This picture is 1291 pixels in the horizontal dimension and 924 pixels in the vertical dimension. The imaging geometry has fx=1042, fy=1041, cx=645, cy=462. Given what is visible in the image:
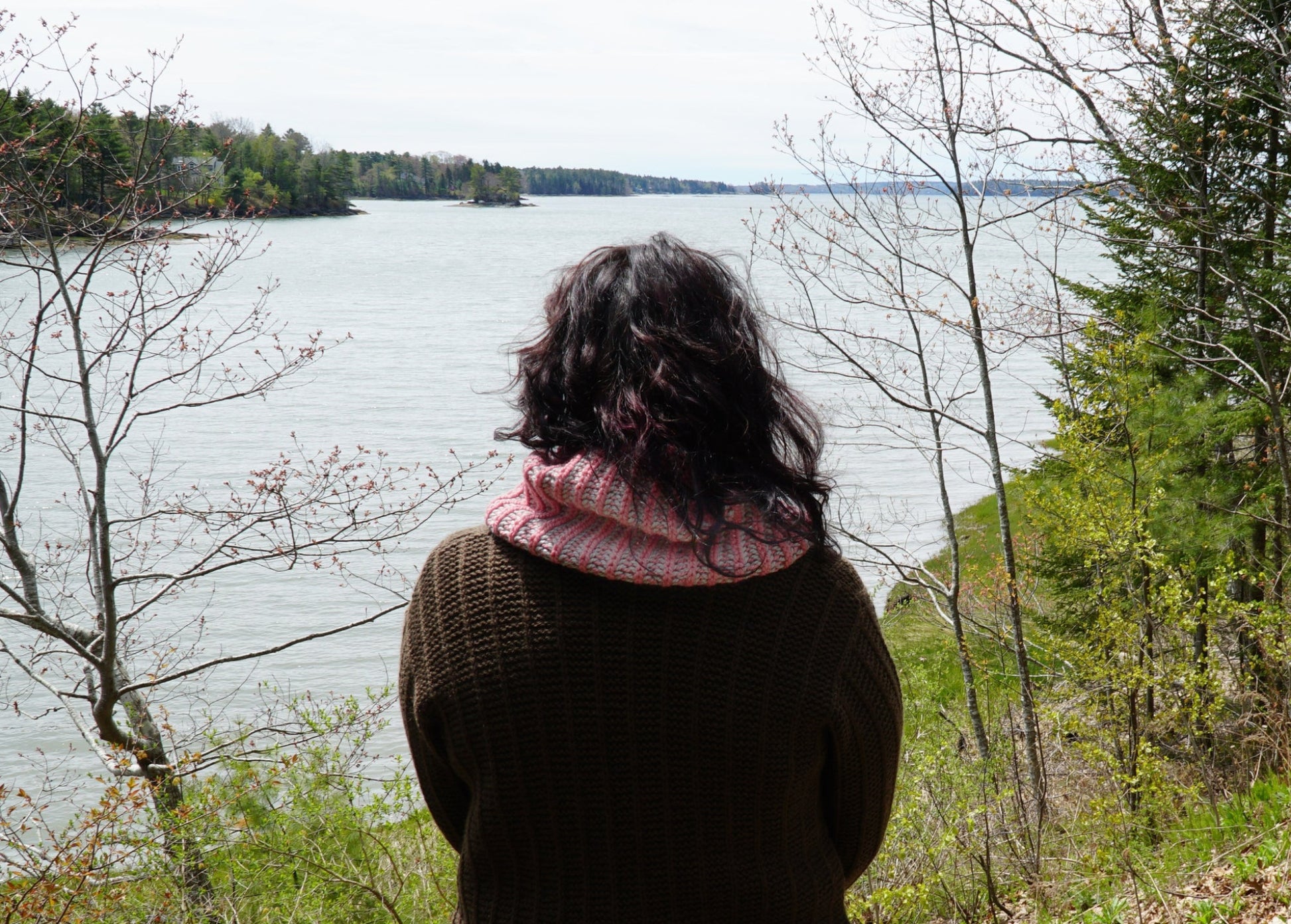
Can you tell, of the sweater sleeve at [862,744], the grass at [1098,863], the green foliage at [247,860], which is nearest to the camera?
the sweater sleeve at [862,744]

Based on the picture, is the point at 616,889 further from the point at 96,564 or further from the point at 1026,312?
the point at 1026,312

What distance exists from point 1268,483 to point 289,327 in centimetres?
2483

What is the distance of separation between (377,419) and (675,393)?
19.5 meters

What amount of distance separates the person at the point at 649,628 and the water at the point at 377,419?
18 centimetres

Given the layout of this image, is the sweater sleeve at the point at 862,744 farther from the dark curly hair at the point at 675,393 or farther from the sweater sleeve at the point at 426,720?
the sweater sleeve at the point at 426,720

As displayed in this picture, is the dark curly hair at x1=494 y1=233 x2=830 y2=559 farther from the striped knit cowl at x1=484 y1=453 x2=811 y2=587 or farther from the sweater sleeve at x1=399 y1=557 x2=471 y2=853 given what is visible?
the sweater sleeve at x1=399 y1=557 x2=471 y2=853

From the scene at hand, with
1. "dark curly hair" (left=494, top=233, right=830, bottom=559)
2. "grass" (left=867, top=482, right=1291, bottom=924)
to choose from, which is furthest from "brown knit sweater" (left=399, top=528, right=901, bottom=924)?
"grass" (left=867, top=482, right=1291, bottom=924)

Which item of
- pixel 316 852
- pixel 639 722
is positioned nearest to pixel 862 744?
pixel 639 722

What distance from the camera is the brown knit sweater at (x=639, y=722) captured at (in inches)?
54.7

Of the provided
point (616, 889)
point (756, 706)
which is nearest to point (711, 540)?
point (756, 706)

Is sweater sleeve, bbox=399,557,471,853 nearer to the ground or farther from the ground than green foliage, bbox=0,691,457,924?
farther from the ground

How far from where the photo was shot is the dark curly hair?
1342 millimetres

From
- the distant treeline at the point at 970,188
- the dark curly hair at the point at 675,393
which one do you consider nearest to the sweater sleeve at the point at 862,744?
the dark curly hair at the point at 675,393

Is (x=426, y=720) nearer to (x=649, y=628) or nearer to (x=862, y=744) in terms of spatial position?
(x=649, y=628)
